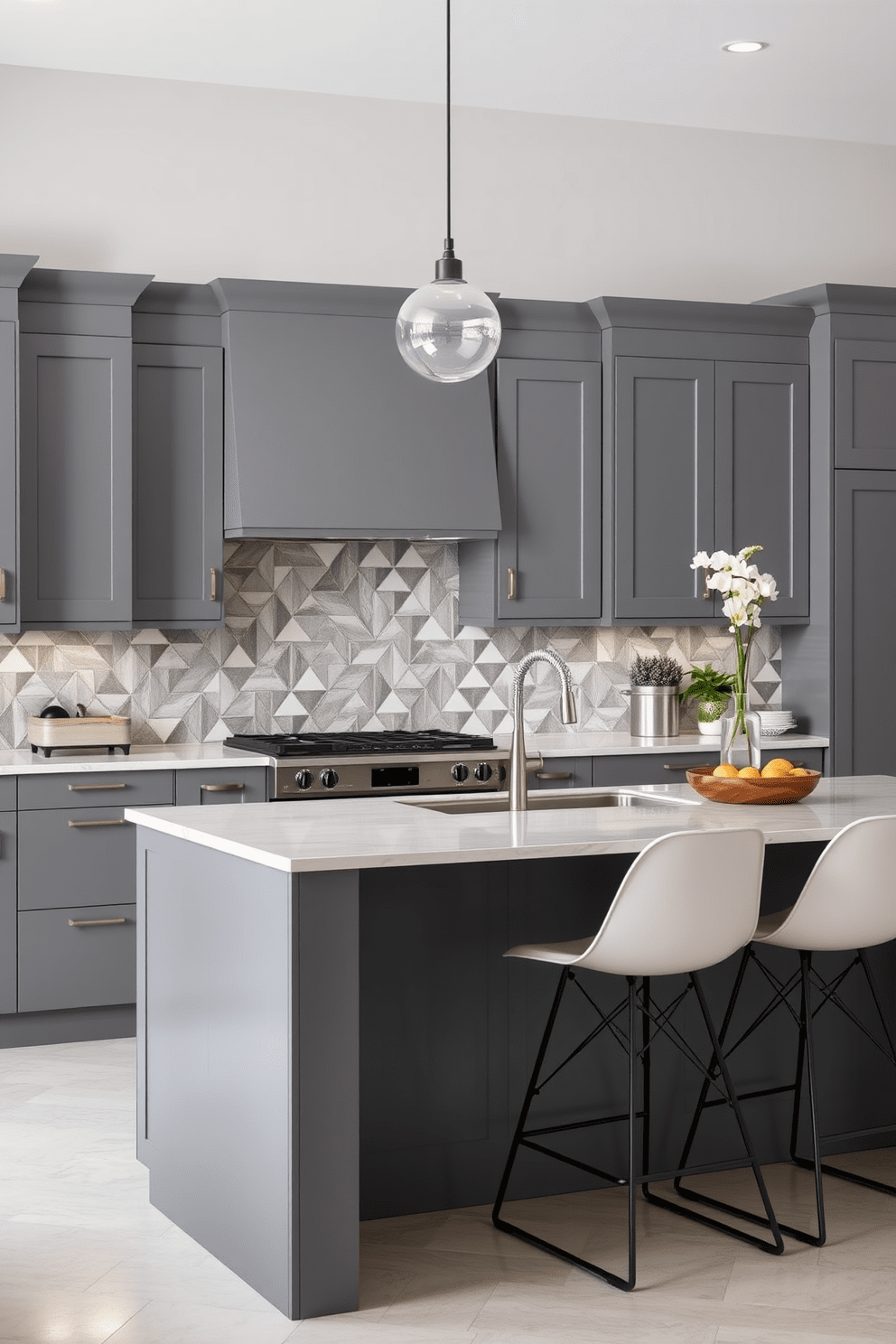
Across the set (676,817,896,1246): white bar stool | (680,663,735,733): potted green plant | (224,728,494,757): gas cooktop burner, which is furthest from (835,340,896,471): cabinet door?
(676,817,896,1246): white bar stool

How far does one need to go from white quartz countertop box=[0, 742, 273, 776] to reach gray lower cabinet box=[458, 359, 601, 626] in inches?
44.0

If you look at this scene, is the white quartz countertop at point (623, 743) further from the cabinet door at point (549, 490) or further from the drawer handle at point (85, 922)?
the drawer handle at point (85, 922)

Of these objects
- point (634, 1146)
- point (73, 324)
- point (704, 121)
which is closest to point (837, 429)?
point (704, 121)

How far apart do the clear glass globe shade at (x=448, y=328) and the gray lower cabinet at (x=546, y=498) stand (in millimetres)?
2165

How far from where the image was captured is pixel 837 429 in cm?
588

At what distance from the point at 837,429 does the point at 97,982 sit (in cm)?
331

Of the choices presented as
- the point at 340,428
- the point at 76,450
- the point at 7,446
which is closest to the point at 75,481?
the point at 76,450

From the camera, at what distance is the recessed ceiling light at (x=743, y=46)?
5.29 metres

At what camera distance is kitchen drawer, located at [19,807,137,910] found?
4.88 m

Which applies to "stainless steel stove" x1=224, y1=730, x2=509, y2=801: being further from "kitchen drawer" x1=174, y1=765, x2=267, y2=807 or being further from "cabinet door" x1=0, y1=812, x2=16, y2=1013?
"cabinet door" x1=0, y1=812, x2=16, y2=1013

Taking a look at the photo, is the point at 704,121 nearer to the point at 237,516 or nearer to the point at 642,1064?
the point at 237,516

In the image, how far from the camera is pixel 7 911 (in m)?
4.85

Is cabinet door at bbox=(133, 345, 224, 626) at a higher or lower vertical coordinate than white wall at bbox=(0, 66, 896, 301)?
lower

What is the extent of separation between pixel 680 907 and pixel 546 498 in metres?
2.90
